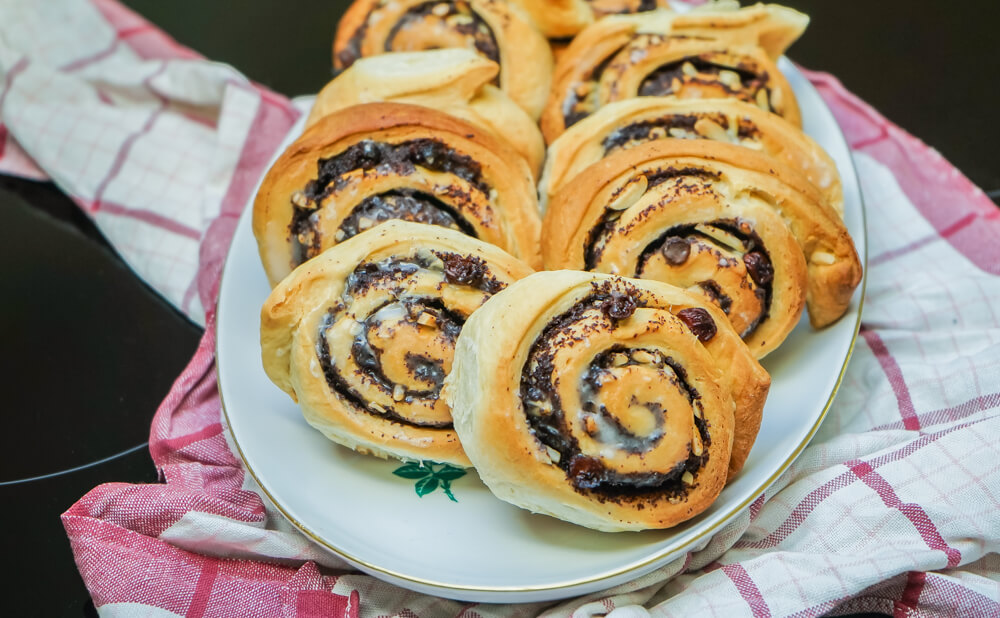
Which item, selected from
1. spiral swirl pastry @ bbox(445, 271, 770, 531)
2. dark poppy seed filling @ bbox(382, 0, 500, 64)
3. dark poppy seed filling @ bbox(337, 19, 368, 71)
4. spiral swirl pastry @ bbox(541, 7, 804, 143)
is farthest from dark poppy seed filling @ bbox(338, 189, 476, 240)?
dark poppy seed filling @ bbox(337, 19, 368, 71)

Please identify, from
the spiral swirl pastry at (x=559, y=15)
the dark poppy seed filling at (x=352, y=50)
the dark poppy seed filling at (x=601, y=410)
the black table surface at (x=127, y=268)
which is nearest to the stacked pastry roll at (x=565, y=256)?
the dark poppy seed filling at (x=601, y=410)

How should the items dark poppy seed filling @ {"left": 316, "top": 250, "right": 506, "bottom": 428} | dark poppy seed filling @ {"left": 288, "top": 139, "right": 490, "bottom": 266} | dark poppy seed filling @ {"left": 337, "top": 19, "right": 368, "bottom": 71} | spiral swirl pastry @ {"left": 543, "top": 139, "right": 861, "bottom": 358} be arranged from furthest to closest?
dark poppy seed filling @ {"left": 337, "top": 19, "right": 368, "bottom": 71} < dark poppy seed filling @ {"left": 288, "top": 139, "right": 490, "bottom": 266} < spiral swirl pastry @ {"left": 543, "top": 139, "right": 861, "bottom": 358} < dark poppy seed filling @ {"left": 316, "top": 250, "right": 506, "bottom": 428}

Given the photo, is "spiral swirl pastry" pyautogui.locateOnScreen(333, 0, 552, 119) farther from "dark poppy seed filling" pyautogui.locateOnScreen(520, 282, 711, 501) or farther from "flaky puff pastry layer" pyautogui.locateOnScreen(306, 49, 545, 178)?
"dark poppy seed filling" pyautogui.locateOnScreen(520, 282, 711, 501)

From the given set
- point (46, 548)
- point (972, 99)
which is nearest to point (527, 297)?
point (46, 548)

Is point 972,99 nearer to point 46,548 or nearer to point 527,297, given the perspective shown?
point 527,297

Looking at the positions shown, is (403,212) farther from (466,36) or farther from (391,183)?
(466,36)

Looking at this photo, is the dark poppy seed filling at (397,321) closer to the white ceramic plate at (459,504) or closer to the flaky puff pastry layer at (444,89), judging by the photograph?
the white ceramic plate at (459,504)
